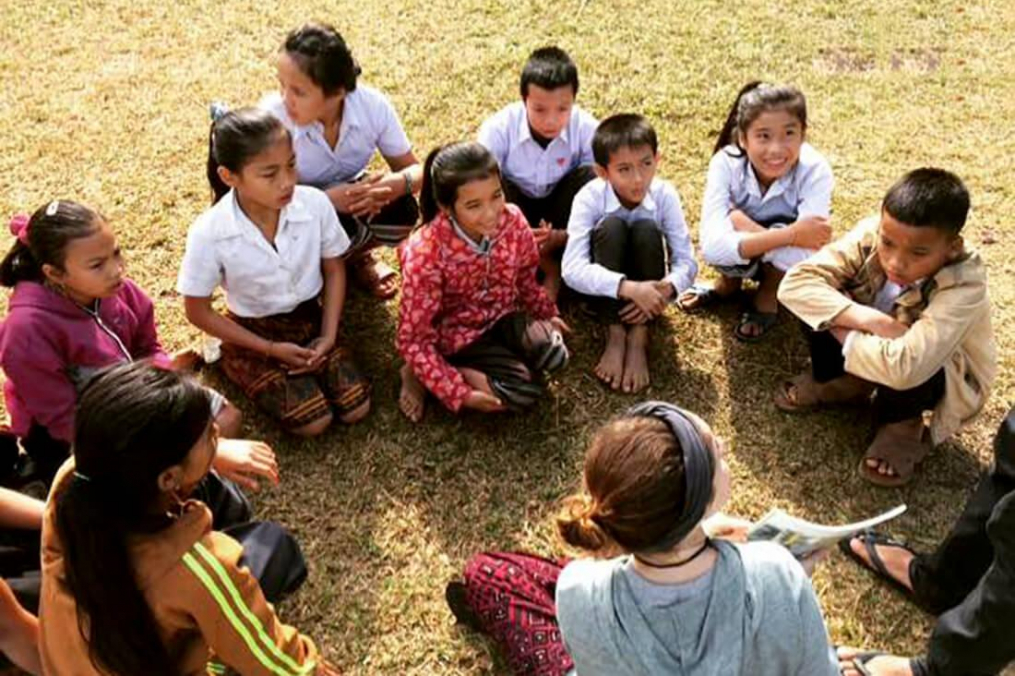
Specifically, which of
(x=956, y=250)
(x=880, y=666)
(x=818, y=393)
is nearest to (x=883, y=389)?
(x=818, y=393)

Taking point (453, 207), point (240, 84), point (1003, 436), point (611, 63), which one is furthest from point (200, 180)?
point (1003, 436)

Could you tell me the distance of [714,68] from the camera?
5.20m

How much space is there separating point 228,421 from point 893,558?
85.8 inches

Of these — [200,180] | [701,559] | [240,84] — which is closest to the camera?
[701,559]

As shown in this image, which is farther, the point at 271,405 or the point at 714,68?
the point at 714,68

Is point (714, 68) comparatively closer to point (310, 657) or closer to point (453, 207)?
point (453, 207)

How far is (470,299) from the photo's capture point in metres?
3.21

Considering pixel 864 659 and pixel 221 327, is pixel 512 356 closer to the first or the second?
pixel 221 327

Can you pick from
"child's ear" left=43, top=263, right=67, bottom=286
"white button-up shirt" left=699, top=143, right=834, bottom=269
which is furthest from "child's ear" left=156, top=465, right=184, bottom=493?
"white button-up shirt" left=699, top=143, right=834, bottom=269

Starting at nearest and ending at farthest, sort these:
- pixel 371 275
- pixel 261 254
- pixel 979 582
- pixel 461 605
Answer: pixel 979 582 → pixel 461 605 → pixel 261 254 → pixel 371 275

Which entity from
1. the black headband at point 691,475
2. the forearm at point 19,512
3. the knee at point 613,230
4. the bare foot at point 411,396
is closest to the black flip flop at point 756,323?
the knee at point 613,230

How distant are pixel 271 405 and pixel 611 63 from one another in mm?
3167

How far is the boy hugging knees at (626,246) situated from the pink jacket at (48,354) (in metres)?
1.66

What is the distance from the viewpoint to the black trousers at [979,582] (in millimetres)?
1966
